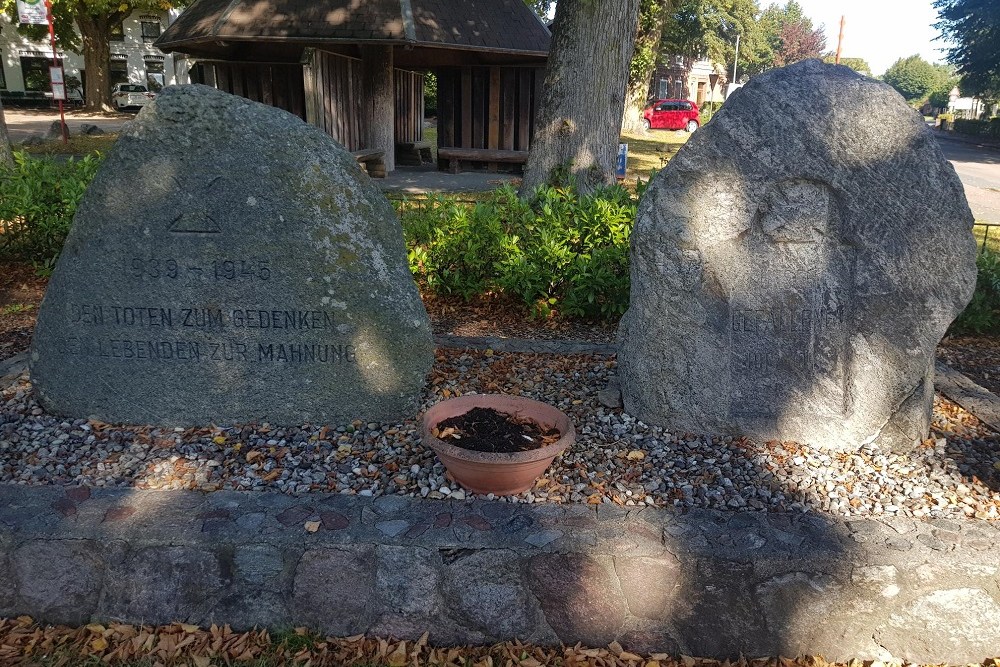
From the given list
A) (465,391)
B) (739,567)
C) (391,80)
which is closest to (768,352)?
(739,567)

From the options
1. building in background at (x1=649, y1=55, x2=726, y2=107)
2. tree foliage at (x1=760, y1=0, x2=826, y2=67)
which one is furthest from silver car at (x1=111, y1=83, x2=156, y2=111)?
tree foliage at (x1=760, y1=0, x2=826, y2=67)

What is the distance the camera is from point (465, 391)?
454 centimetres

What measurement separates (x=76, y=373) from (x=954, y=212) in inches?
179

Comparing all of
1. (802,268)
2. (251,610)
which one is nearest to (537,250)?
(802,268)

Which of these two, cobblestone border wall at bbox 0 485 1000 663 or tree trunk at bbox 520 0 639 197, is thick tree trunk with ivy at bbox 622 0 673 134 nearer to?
tree trunk at bbox 520 0 639 197

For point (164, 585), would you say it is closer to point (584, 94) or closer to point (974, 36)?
point (584, 94)

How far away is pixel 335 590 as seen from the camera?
118 inches

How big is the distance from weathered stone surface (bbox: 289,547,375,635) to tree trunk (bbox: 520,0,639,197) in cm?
611

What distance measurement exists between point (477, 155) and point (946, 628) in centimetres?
1327

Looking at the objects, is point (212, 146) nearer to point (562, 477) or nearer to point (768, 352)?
point (562, 477)

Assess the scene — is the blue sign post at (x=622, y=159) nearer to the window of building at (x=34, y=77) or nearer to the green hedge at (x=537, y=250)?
the green hedge at (x=537, y=250)

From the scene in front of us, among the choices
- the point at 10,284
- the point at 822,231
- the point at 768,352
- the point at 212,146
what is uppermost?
the point at 212,146

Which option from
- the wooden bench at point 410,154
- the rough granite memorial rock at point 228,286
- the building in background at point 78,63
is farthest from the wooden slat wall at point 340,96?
the building in background at point 78,63

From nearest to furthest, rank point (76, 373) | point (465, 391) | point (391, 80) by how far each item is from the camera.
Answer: point (76, 373) → point (465, 391) → point (391, 80)
